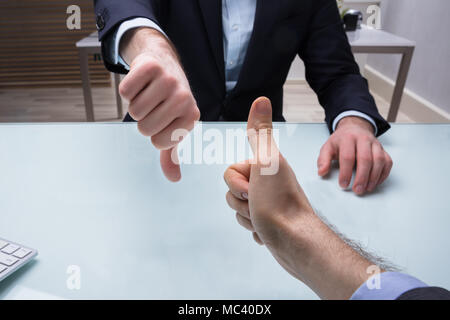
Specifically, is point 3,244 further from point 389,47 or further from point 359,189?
point 389,47

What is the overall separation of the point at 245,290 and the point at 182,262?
79 mm

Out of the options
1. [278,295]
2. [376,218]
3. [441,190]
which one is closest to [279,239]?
[278,295]

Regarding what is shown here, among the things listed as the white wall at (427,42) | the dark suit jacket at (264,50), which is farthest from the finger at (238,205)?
the white wall at (427,42)

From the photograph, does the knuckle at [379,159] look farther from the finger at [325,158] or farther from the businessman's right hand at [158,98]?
the businessman's right hand at [158,98]

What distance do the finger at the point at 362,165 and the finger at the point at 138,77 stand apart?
0.35 metres

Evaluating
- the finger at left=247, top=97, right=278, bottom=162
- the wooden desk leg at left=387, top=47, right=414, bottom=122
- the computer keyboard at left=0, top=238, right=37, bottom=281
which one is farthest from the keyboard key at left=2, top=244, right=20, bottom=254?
the wooden desk leg at left=387, top=47, right=414, bottom=122

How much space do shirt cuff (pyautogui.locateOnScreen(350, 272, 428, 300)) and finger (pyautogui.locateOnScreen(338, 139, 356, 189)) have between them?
0.21m

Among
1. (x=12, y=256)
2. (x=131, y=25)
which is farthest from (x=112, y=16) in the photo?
(x=12, y=256)

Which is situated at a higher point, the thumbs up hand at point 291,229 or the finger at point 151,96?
the finger at point 151,96

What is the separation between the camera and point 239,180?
459 millimetres

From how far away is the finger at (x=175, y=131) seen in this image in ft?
1.26

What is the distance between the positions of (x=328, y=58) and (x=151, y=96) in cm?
74

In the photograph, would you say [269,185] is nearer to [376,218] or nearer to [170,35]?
[376,218]

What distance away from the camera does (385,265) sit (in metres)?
0.40
